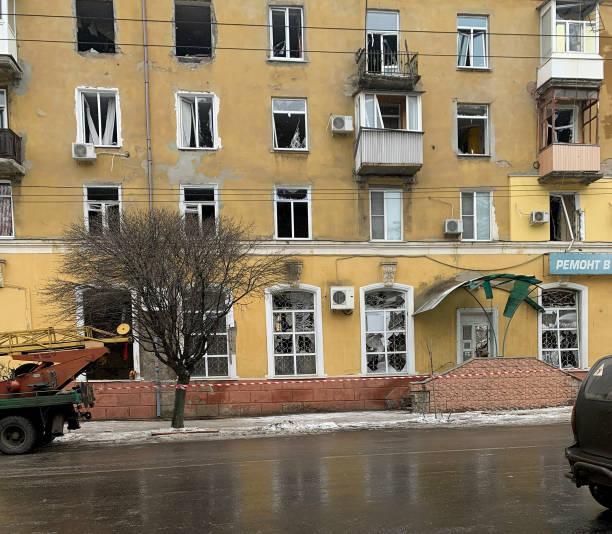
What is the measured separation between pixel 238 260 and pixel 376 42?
927cm

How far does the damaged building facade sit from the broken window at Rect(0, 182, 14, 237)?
41mm

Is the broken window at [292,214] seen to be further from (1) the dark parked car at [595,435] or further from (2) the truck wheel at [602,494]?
(2) the truck wheel at [602,494]

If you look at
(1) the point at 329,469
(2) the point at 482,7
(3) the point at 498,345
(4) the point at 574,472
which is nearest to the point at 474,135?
(2) the point at 482,7

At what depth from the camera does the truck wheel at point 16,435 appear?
1107 cm

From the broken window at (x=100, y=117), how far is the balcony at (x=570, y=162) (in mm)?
13346

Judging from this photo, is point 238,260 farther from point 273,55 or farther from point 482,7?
point 482,7

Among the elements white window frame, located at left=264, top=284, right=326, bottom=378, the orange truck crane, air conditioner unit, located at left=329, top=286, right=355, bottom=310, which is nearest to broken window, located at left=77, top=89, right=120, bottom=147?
white window frame, located at left=264, top=284, right=326, bottom=378

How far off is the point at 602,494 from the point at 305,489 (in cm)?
347

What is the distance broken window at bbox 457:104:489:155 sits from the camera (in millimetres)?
18328

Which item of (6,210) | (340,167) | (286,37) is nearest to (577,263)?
(340,167)

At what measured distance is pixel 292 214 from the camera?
17.4 meters

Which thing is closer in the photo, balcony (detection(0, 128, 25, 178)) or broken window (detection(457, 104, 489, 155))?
balcony (detection(0, 128, 25, 178))

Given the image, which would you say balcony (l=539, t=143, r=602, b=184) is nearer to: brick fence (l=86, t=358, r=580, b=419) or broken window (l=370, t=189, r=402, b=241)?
broken window (l=370, t=189, r=402, b=241)

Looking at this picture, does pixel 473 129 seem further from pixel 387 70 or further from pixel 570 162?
pixel 387 70
